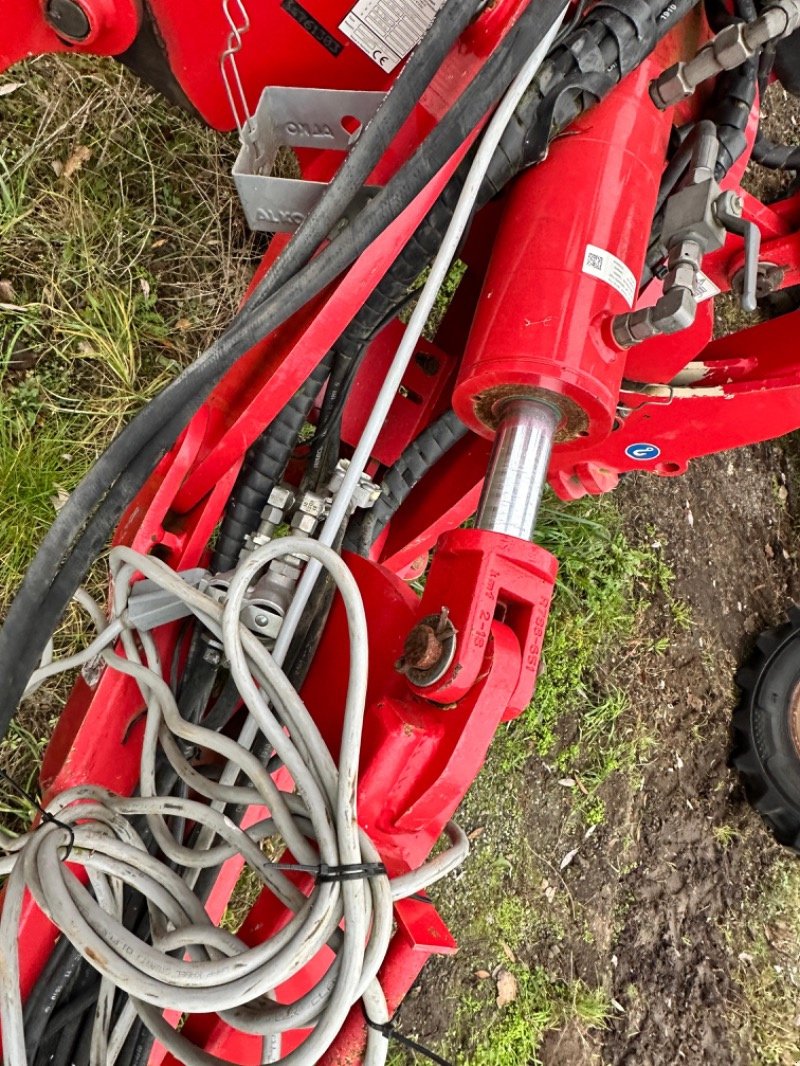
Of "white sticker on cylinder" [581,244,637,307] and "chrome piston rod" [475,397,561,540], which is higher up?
"white sticker on cylinder" [581,244,637,307]

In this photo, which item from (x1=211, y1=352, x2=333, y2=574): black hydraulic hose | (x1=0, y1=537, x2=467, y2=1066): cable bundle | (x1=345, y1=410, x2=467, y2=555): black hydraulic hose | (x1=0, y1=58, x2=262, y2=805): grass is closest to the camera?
(x1=0, y1=537, x2=467, y2=1066): cable bundle

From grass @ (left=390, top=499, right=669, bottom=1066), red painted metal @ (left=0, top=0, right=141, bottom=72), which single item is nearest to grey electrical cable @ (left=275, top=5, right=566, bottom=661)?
red painted metal @ (left=0, top=0, right=141, bottom=72)

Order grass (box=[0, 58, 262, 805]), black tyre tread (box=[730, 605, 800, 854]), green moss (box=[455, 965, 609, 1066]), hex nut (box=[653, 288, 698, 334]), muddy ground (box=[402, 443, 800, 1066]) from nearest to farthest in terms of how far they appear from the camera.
A: 1. hex nut (box=[653, 288, 698, 334])
2. grass (box=[0, 58, 262, 805])
3. green moss (box=[455, 965, 609, 1066])
4. muddy ground (box=[402, 443, 800, 1066])
5. black tyre tread (box=[730, 605, 800, 854])

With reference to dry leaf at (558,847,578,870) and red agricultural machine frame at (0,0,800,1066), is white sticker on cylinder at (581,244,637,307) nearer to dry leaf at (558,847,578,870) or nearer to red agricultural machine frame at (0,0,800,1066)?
red agricultural machine frame at (0,0,800,1066)

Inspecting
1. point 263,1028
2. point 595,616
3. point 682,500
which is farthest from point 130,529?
point 682,500

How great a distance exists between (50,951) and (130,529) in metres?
0.46

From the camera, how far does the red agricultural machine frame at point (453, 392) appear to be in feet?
2.59

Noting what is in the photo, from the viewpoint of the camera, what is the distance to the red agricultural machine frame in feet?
2.59

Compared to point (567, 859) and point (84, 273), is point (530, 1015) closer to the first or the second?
point (567, 859)

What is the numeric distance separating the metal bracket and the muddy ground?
4.72ft

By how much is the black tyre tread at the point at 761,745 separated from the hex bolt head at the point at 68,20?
2.11 m

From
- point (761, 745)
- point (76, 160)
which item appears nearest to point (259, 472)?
point (76, 160)

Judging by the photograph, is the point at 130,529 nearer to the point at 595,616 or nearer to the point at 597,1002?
the point at 595,616

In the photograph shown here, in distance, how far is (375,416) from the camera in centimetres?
92
